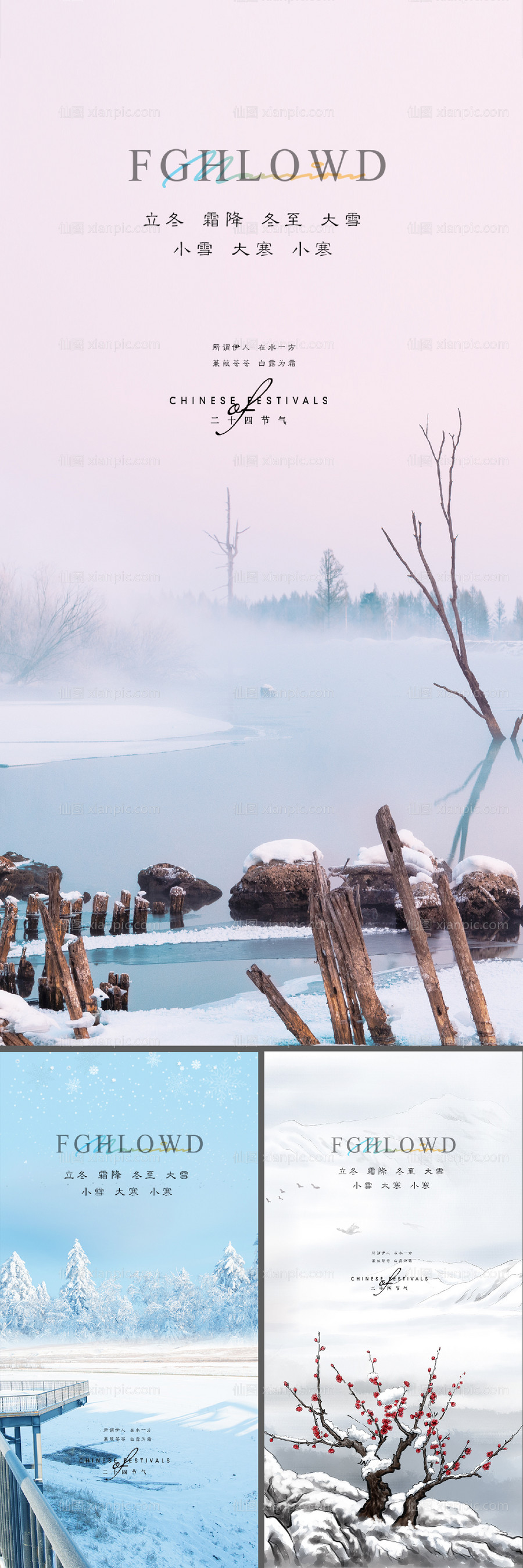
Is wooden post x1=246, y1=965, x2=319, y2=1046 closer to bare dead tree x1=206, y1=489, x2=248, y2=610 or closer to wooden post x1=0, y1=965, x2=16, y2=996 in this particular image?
wooden post x1=0, y1=965, x2=16, y2=996

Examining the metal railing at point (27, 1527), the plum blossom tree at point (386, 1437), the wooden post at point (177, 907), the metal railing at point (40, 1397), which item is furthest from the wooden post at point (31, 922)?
the plum blossom tree at point (386, 1437)

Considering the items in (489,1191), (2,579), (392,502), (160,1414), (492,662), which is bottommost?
(160,1414)

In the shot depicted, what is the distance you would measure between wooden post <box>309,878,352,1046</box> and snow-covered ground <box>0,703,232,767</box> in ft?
2.38

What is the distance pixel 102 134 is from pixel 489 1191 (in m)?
4.10

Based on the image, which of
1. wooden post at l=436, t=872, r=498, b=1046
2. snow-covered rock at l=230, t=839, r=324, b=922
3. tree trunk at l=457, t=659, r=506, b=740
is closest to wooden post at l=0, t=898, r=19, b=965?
snow-covered rock at l=230, t=839, r=324, b=922

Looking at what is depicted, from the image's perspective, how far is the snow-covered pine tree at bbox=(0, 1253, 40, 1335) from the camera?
3248mm

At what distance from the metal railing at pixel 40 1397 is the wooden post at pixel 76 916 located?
153 centimetres

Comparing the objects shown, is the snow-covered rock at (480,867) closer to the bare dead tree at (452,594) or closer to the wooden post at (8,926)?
the bare dead tree at (452,594)

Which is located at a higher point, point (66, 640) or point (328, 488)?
point (328, 488)

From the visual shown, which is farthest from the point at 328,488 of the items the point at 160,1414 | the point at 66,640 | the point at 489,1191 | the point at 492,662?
the point at 160,1414

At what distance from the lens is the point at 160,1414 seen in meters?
3.22

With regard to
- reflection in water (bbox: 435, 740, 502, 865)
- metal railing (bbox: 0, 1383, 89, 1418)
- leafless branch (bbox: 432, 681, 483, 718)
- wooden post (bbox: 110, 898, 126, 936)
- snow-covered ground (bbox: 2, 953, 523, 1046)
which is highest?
leafless branch (bbox: 432, 681, 483, 718)

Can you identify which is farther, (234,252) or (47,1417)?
(234,252)

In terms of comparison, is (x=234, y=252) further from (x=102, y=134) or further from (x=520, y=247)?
(x=520, y=247)
